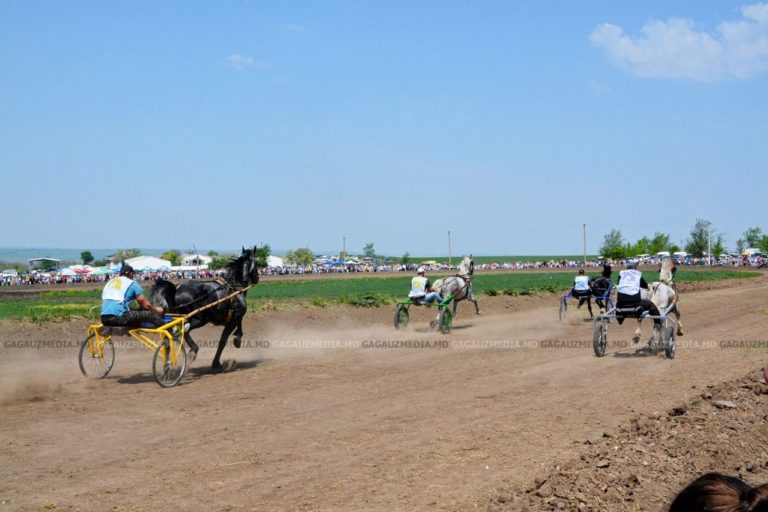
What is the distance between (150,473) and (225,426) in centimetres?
216

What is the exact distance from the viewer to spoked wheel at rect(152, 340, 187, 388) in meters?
13.0

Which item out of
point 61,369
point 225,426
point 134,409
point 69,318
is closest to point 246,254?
point 61,369

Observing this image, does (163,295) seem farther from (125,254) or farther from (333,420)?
(125,254)

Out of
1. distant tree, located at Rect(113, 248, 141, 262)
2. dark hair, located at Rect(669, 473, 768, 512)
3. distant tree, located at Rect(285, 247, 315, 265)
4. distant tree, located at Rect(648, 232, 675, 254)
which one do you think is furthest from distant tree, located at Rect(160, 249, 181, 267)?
dark hair, located at Rect(669, 473, 768, 512)

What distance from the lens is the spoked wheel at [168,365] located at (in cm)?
1299

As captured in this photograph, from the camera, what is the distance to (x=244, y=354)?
1803 centimetres

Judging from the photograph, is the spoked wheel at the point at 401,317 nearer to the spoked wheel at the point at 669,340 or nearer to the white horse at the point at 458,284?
the white horse at the point at 458,284

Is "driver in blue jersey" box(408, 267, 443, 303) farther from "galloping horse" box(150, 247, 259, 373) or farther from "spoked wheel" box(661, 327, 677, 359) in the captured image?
"spoked wheel" box(661, 327, 677, 359)

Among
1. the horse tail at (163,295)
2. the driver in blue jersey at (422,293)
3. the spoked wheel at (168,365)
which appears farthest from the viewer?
the driver in blue jersey at (422,293)

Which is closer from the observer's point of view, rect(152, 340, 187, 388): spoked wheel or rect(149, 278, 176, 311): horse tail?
rect(152, 340, 187, 388): spoked wheel

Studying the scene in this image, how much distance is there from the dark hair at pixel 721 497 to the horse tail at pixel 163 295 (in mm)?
12930

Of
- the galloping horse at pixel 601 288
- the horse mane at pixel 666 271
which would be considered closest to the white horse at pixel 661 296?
the horse mane at pixel 666 271

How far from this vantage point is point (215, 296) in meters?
15.1

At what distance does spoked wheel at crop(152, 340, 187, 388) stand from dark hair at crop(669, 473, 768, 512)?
1148 cm
